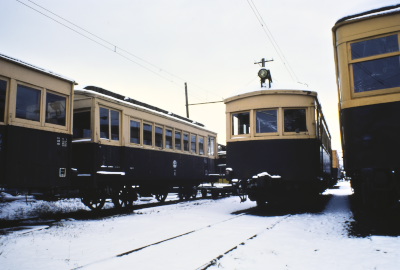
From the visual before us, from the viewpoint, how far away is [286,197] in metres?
8.23

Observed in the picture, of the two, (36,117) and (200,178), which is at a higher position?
(36,117)

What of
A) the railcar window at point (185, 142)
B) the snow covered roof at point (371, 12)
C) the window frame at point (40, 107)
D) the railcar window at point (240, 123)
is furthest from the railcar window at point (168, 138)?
the snow covered roof at point (371, 12)

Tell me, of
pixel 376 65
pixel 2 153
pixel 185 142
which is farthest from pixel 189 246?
pixel 185 142

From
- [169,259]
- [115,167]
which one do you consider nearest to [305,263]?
[169,259]

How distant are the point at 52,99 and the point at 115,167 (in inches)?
100

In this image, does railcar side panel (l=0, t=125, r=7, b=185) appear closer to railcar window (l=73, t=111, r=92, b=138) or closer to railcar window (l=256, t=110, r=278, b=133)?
railcar window (l=73, t=111, r=92, b=138)

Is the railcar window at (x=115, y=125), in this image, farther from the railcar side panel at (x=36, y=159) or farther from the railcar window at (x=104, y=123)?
the railcar side panel at (x=36, y=159)

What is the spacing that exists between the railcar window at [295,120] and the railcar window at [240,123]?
0.98 meters

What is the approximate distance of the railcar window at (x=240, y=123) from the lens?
8828mm

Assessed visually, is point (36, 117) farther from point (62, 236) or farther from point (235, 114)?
point (235, 114)

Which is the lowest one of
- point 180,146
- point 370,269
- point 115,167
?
point 370,269

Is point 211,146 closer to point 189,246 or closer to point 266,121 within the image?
point 266,121

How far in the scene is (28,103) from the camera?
6898mm

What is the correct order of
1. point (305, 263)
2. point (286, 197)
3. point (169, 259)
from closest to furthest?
point (305, 263) < point (169, 259) < point (286, 197)
